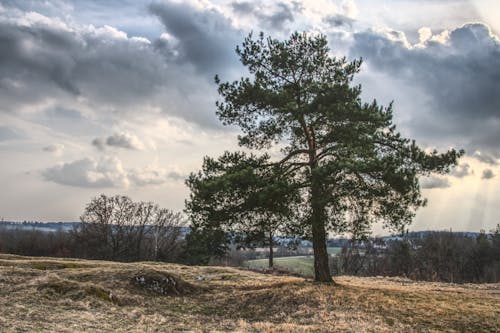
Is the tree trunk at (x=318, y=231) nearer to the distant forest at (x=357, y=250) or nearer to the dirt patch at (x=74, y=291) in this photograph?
the dirt patch at (x=74, y=291)

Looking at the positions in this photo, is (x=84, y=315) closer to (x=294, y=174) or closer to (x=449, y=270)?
(x=294, y=174)

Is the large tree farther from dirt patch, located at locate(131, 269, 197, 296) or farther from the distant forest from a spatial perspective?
the distant forest

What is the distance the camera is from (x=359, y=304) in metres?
16.1

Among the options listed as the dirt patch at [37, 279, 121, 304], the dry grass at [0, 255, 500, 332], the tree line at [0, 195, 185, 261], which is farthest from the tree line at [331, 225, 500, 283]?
the dirt patch at [37, 279, 121, 304]

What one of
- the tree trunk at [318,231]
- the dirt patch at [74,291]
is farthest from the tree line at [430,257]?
the dirt patch at [74,291]

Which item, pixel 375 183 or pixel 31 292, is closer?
pixel 31 292

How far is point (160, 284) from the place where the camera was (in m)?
19.7

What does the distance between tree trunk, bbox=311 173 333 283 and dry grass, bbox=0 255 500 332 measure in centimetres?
107

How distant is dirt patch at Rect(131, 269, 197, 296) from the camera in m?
19.4

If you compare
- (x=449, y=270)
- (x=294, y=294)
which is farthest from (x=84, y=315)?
(x=449, y=270)

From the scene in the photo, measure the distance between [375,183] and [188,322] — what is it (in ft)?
31.7

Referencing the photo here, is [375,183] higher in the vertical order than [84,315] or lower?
higher

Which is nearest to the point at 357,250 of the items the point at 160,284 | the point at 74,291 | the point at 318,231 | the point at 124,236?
the point at 124,236

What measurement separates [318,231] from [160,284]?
773cm
